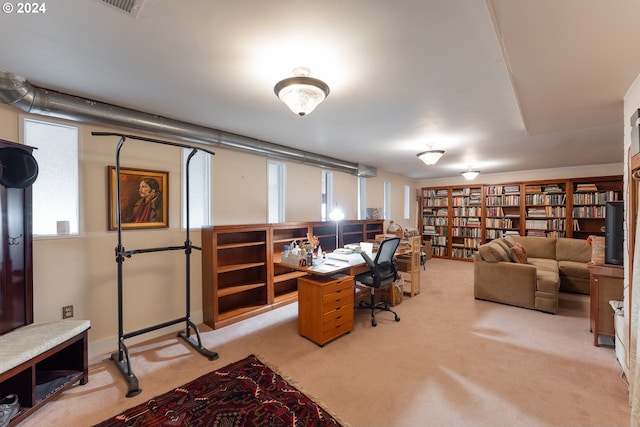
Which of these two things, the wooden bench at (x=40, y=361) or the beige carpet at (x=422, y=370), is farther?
the beige carpet at (x=422, y=370)

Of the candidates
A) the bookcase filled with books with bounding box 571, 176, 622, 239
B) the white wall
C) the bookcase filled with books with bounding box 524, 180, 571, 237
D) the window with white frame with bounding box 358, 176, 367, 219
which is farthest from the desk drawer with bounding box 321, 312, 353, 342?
the bookcase filled with books with bounding box 571, 176, 622, 239

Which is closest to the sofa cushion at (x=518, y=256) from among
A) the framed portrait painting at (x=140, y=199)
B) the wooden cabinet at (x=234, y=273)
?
the wooden cabinet at (x=234, y=273)

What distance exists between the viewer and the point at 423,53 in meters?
1.66

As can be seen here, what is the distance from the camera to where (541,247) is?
5.17 meters

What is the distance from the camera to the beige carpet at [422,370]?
1.77m

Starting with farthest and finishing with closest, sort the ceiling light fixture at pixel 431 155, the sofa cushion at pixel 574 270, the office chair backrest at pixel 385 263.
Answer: the sofa cushion at pixel 574 270 → the ceiling light fixture at pixel 431 155 → the office chair backrest at pixel 385 263

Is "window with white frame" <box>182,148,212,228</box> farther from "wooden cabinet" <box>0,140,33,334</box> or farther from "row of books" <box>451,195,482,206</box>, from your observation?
"row of books" <box>451,195,482,206</box>

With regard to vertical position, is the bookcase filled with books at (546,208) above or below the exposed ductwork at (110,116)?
below

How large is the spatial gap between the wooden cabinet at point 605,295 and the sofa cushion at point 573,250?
2786 millimetres

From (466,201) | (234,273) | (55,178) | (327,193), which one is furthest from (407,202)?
(55,178)

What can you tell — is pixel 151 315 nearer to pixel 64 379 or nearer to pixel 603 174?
pixel 64 379

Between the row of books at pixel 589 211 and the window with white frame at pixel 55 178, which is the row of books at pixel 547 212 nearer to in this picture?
the row of books at pixel 589 211

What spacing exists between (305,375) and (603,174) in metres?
7.26

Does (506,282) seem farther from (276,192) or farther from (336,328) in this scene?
(276,192)
